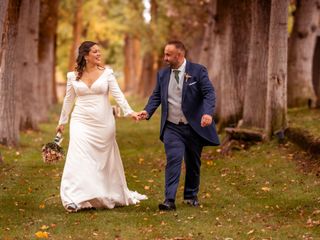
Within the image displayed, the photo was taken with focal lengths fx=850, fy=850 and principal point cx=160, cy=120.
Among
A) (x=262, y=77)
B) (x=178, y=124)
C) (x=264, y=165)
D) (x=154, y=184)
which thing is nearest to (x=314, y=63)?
(x=262, y=77)

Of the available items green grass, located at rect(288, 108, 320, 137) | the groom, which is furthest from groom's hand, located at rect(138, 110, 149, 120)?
green grass, located at rect(288, 108, 320, 137)

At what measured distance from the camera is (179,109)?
35.6 ft

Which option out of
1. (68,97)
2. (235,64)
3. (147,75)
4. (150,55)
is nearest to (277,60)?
(235,64)

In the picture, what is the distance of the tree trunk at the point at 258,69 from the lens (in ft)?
59.8

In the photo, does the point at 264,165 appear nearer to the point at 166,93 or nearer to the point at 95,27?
the point at 166,93

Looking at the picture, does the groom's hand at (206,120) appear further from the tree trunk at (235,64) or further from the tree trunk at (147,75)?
the tree trunk at (147,75)

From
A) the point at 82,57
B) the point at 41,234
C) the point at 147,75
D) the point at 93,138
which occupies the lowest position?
the point at 41,234

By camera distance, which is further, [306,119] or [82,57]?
[306,119]

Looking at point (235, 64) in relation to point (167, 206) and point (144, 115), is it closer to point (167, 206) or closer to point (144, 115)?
point (144, 115)

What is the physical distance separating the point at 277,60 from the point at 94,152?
262 inches

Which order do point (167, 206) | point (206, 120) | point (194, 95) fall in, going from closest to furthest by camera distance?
point (206, 120)
point (167, 206)
point (194, 95)

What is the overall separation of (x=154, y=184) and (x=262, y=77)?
5628mm


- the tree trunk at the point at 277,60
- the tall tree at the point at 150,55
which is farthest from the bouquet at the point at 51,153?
the tall tree at the point at 150,55

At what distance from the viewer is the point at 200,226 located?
9.69 metres
